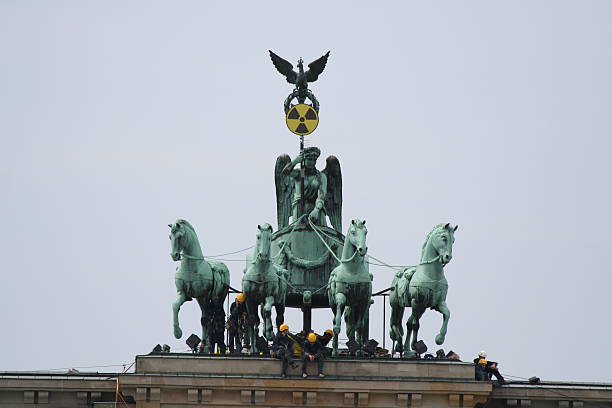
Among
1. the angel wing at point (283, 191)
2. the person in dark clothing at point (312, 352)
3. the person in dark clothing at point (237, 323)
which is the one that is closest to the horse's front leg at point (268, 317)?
the person in dark clothing at point (237, 323)

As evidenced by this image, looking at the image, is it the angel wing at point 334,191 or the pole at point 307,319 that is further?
the angel wing at point 334,191

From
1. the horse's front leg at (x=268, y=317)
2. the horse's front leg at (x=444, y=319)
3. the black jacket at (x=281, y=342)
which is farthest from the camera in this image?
the horse's front leg at (x=268, y=317)

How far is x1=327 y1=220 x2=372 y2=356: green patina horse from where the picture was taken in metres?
76.1

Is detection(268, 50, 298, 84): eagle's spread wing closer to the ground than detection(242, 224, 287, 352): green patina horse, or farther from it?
farther from it

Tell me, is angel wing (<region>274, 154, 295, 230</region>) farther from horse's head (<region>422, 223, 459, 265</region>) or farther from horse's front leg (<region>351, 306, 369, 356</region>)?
horse's head (<region>422, 223, 459, 265</region>)

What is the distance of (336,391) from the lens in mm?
74250

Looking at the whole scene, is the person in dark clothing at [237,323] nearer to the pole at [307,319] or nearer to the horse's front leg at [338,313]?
the horse's front leg at [338,313]

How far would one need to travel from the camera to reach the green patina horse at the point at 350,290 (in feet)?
250

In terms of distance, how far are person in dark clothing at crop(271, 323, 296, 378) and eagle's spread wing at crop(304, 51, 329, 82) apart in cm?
1180

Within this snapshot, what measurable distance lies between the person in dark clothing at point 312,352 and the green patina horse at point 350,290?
172 centimetres

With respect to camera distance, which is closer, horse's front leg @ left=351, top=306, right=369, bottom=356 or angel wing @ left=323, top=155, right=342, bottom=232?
horse's front leg @ left=351, top=306, right=369, bottom=356

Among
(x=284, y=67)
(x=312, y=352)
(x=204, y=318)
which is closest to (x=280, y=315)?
(x=204, y=318)

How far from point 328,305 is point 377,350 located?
3.78 metres

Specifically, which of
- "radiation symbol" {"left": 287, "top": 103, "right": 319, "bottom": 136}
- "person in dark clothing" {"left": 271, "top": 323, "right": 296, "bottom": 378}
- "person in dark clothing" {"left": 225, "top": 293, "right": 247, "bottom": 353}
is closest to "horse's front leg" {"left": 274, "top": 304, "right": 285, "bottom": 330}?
"person in dark clothing" {"left": 225, "top": 293, "right": 247, "bottom": 353}
